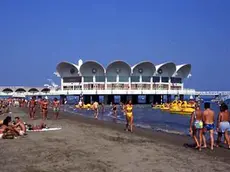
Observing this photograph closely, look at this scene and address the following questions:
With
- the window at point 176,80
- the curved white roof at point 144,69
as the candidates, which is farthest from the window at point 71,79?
the window at point 176,80

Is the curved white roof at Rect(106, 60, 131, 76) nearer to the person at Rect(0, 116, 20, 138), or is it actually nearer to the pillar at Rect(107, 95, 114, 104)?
the pillar at Rect(107, 95, 114, 104)

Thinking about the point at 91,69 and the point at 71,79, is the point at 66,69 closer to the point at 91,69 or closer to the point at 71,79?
the point at 71,79

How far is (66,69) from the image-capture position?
266 ft

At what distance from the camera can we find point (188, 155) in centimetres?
915

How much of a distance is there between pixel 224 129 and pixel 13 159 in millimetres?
5623

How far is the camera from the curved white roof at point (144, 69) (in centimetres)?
7944

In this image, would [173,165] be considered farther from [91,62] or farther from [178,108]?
[91,62]

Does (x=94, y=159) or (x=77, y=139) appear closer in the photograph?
(x=94, y=159)

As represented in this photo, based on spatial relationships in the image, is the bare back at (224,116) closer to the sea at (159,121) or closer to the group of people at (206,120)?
the group of people at (206,120)

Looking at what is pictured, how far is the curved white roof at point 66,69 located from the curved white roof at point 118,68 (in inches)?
294

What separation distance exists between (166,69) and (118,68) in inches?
459

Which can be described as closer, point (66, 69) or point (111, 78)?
point (111, 78)

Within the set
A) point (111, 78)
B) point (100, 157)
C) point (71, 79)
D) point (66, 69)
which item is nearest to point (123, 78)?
point (111, 78)

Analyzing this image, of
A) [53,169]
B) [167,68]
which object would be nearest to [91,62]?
[167,68]
